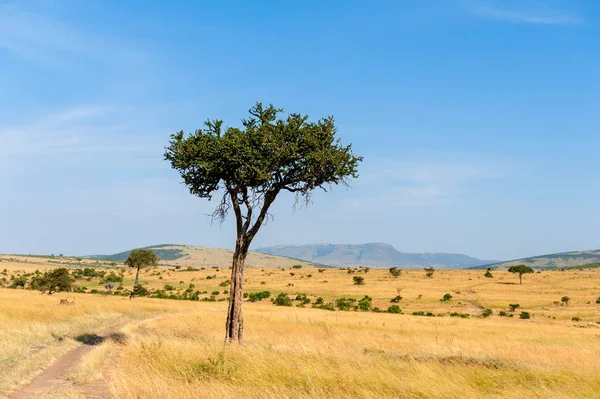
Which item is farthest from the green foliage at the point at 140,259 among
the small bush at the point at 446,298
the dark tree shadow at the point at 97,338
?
the dark tree shadow at the point at 97,338

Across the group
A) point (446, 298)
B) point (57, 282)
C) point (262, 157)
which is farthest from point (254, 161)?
point (446, 298)

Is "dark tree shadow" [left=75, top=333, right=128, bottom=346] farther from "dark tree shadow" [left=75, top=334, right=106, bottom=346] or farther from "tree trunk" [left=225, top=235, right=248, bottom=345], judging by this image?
"tree trunk" [left=225, top=235, right=248, bottom=345]

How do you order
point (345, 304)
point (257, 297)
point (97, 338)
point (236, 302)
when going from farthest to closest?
point (257, 297)
point (345, 304)
point (97, 338)
point (236, 302)

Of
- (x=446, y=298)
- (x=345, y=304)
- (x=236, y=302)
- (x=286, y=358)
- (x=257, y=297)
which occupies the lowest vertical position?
(x=345, y=304)

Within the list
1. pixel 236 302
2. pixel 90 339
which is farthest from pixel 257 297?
pixel 236 302

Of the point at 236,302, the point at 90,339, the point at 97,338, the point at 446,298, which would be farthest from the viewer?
the point at 446,298

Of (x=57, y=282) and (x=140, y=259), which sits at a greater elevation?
(x=140, y=259)

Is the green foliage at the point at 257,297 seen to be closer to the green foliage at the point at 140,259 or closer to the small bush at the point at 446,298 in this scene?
the green foliage at the point at 140,259

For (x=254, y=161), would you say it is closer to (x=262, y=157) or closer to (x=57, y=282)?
(x=262, y=157)

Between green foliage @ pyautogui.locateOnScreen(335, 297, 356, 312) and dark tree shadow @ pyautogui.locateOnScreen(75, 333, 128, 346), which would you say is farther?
green foliage @ pyautogui.locateOnScreen(335, 297, 356, 312)

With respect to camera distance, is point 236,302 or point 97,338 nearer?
point 236,302

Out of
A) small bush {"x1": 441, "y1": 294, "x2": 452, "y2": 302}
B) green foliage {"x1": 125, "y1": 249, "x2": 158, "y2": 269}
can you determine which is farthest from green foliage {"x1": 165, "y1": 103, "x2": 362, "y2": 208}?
green foliage {"x1": 125, "y1": 249, "x2": 158, "y2": 269}

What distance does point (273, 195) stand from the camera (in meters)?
23.2

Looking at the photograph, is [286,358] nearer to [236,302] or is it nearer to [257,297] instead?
[236,302]
